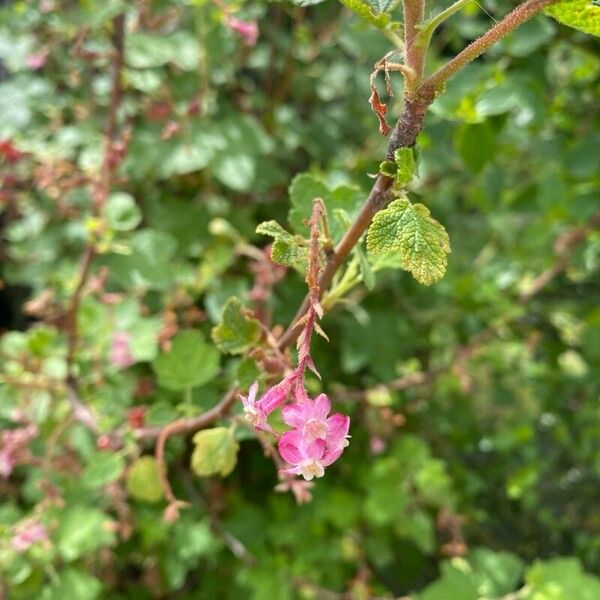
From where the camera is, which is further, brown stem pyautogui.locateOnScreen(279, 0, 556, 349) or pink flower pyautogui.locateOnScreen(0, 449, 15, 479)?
pink flower pyautogui.locateOnScreen(0, 449, 15, 479)

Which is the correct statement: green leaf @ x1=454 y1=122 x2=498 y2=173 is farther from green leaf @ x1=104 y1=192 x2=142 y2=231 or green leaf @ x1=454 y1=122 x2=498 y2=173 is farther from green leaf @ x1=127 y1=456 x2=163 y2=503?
green leaf @ x1=127 y1=456 x2=163 y2=503

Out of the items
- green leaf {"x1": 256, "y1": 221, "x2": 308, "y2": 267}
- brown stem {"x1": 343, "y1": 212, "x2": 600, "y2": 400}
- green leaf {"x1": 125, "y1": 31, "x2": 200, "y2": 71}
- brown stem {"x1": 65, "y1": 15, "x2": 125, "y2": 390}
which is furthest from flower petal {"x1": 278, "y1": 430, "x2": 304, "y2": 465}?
green leaf {"x1": 125, "y1": 31, "x2": 200, "y2": 71}

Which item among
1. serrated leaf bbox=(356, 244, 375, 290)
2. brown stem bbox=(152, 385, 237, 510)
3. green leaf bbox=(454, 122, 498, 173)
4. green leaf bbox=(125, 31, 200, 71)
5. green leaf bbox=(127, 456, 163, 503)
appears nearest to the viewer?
serrated leaf bbox=(356, 244, 375, 290)

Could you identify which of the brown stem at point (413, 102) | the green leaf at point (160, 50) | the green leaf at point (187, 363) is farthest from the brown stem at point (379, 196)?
the green leaf at point (160, 50)

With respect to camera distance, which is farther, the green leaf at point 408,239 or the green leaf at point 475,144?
the green leaf at point 475,144

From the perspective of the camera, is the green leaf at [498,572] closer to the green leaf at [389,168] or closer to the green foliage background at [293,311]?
the green foliage background at [293,311]

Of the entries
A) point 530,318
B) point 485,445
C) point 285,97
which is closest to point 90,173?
point 285,97

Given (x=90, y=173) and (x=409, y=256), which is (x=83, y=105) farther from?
(x=409, y=256)
